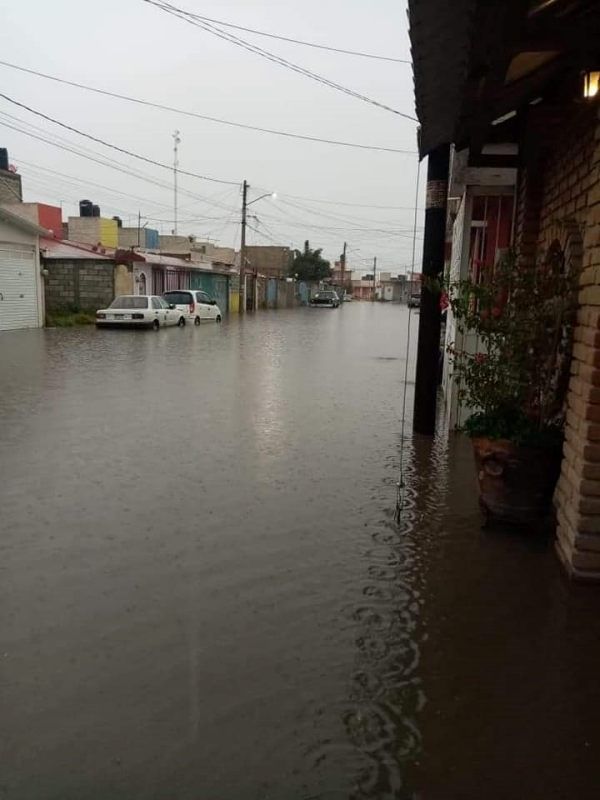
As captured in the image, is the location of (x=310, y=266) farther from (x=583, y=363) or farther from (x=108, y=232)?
(x=583, y=363)

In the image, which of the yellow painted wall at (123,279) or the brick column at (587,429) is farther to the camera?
the yellow painted wall at (123,279)

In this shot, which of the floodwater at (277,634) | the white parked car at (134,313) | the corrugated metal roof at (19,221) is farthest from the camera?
the white parked car at (134,313)

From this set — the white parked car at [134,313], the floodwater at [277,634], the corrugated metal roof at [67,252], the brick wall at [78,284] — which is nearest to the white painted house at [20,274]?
the white parked car at [134,313]

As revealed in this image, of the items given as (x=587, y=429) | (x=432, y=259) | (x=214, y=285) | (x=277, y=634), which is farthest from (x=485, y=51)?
(x=214, y=285)

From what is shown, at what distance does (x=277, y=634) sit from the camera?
344 cm

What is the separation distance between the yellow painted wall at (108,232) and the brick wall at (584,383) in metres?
43.1

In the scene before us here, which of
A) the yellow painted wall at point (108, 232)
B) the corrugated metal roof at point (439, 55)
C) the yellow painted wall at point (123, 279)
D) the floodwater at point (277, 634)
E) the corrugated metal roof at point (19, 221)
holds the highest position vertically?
the yellow painted wall at point (108, 232)

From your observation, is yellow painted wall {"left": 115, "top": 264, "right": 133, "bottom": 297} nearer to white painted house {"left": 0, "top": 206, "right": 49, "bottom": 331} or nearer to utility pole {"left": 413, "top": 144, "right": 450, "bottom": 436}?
white painted house {"left": 0, "top": 206, "right": 49, "bottom": 331}

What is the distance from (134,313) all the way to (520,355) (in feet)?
71.8

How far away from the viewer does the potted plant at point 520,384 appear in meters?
4.59

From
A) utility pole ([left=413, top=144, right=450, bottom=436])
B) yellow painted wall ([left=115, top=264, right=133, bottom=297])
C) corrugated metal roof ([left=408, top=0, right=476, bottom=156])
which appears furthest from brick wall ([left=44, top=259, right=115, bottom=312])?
corrugated metal roof ([left=408, top=0, right=476, bottom=156])

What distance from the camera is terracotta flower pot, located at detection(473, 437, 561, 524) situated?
460 cm

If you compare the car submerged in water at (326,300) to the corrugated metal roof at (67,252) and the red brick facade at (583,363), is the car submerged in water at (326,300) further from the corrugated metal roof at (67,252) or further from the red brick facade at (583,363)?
the red brick facade at (583,363)

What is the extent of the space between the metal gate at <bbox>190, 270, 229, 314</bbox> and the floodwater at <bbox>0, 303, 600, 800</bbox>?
117ft
